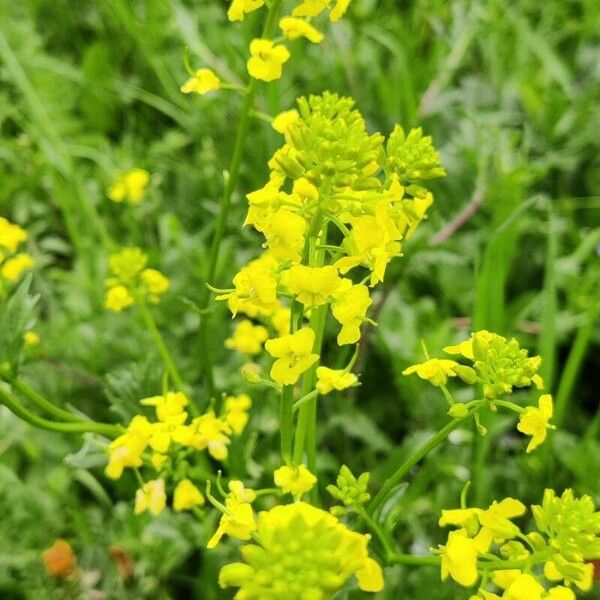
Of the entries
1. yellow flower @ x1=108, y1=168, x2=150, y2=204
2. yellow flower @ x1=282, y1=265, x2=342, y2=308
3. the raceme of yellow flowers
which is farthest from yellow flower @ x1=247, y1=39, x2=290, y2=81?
yellow flower @ x1=108, y1=168, x2=150, y2=204

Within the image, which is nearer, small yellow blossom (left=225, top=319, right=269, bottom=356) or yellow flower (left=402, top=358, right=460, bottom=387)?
yellow flower (left=402, top=358, right=460, bottom=387)

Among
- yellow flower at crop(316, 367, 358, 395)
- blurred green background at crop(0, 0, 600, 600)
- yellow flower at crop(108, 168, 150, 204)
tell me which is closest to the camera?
yellow flower at crop(316, 367, 358, 395)

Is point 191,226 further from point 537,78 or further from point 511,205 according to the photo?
point 537,78

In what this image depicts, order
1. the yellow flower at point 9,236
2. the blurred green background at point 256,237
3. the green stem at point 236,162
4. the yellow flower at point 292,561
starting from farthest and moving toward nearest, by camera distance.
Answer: the blurred green background at point 256,237
the yellow flower at point 9,236
the green stem at point 236,162
the yellow flower at point 292,561

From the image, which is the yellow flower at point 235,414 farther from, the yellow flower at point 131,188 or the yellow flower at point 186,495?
the yellow flower at point 131,188

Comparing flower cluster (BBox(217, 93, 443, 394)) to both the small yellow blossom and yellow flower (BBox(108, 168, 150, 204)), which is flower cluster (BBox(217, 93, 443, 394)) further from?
yellow flower (BBox(108, 168, 150, 204))

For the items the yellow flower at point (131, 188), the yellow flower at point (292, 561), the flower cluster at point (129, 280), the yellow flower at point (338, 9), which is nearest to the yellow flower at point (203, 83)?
the yellow flower at point (338, 9)
